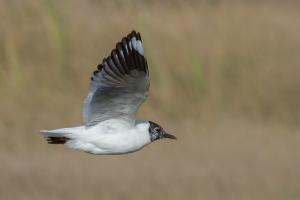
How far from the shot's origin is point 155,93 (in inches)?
460

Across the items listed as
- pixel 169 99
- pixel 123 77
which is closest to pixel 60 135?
pixel 123 77

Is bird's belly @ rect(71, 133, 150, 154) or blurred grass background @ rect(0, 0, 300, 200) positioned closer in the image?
bird's belly @ rect(71, 133, 150, 154)

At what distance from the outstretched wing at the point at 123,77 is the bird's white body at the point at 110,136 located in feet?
0.41

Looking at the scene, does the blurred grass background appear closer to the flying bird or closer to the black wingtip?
the flying bird

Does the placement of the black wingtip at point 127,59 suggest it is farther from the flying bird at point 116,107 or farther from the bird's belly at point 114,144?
the bird's belly at point 114,144

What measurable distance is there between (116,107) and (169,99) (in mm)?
4683

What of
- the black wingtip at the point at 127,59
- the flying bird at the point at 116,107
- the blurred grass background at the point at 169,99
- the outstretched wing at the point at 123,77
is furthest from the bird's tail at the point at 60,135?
the blurred grass background at the point at 169,99

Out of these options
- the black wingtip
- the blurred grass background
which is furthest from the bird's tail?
the blurred grass background

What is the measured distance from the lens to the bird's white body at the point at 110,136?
22.9 ft

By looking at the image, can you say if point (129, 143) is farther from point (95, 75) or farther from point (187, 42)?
point (187, 42)

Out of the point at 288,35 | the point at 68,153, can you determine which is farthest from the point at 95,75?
the point at 288,35

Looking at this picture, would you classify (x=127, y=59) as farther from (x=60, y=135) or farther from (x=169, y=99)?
(x=169, y=99)

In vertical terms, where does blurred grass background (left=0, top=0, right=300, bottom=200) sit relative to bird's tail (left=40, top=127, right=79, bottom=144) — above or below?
above

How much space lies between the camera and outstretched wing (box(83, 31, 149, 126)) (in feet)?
22.6
